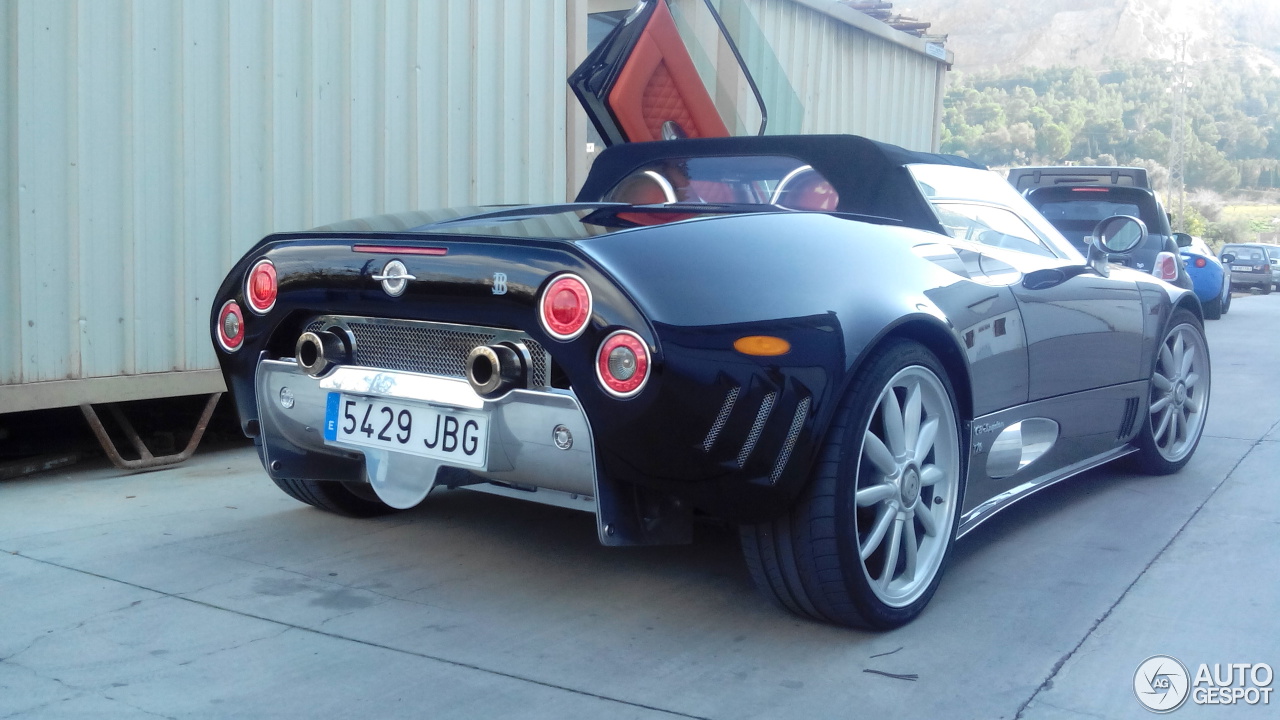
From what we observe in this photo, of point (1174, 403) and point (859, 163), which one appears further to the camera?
point (1174, 403)

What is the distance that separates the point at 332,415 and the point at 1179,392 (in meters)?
3.42

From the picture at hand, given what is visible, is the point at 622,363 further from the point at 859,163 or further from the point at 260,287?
the point at 859,163

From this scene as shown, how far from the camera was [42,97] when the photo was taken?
408 cm

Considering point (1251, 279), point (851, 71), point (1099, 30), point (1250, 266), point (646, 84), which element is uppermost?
point (1099, 30)

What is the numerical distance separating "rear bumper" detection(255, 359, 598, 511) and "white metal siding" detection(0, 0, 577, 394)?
1.74 metres

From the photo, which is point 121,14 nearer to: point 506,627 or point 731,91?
point 506,627

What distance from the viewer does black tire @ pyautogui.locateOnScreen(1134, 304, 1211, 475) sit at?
4371 millimetres

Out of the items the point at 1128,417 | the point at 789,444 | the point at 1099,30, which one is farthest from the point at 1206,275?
the point at 1099,30

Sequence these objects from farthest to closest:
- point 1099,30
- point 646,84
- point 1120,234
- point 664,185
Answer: point 1099,30 → point 646,84 → point 1120,234 → point 664,185

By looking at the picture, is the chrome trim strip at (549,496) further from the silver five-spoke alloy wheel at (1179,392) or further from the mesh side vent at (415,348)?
the silver five-spoke alloy wheel at (1179,392)

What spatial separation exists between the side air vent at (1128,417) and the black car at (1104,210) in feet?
18.2

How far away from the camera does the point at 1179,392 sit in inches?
178

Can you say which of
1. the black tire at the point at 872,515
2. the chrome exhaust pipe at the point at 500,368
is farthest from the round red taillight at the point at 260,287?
the black tire at the point at 872,515

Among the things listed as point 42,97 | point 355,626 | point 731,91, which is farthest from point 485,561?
point 731,91
